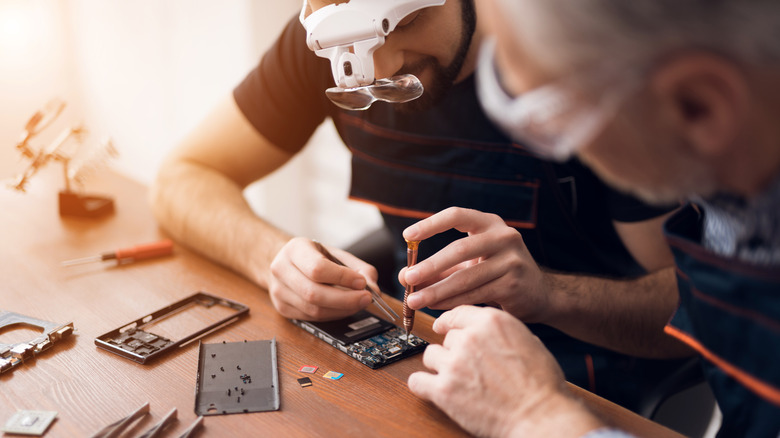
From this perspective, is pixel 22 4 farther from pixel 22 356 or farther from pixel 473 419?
pixel 473 419

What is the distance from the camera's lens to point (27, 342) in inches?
41.4

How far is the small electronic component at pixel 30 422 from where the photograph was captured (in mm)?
821

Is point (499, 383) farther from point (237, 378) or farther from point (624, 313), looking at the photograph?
point (624, 313)

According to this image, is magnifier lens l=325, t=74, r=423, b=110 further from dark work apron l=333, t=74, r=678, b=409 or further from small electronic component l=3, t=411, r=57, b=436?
small electronic component l=3, t=411, r=57, b=436

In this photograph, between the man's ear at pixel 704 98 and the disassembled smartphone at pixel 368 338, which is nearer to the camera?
the man's ear at pixel 704 98

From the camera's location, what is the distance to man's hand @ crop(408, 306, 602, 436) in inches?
31.3

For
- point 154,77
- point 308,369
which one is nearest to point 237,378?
point 308,369

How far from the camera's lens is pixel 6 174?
302cm

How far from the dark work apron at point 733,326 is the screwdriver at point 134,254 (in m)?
1.07

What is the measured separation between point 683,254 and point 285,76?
1091 millimetres

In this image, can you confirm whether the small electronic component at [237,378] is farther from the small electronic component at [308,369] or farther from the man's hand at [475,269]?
the man's hand at [475,269]

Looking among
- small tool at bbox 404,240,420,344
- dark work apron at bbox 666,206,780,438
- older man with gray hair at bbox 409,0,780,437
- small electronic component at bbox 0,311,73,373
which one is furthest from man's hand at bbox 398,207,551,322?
small electronic component at bbox 0,311,73,373

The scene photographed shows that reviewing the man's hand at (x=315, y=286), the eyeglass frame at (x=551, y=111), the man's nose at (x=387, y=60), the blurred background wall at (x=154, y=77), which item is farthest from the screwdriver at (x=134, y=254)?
the blurred background wall at (x=154, y=77)

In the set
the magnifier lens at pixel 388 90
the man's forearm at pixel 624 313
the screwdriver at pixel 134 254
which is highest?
the magnifier lens at pixel 388 90
